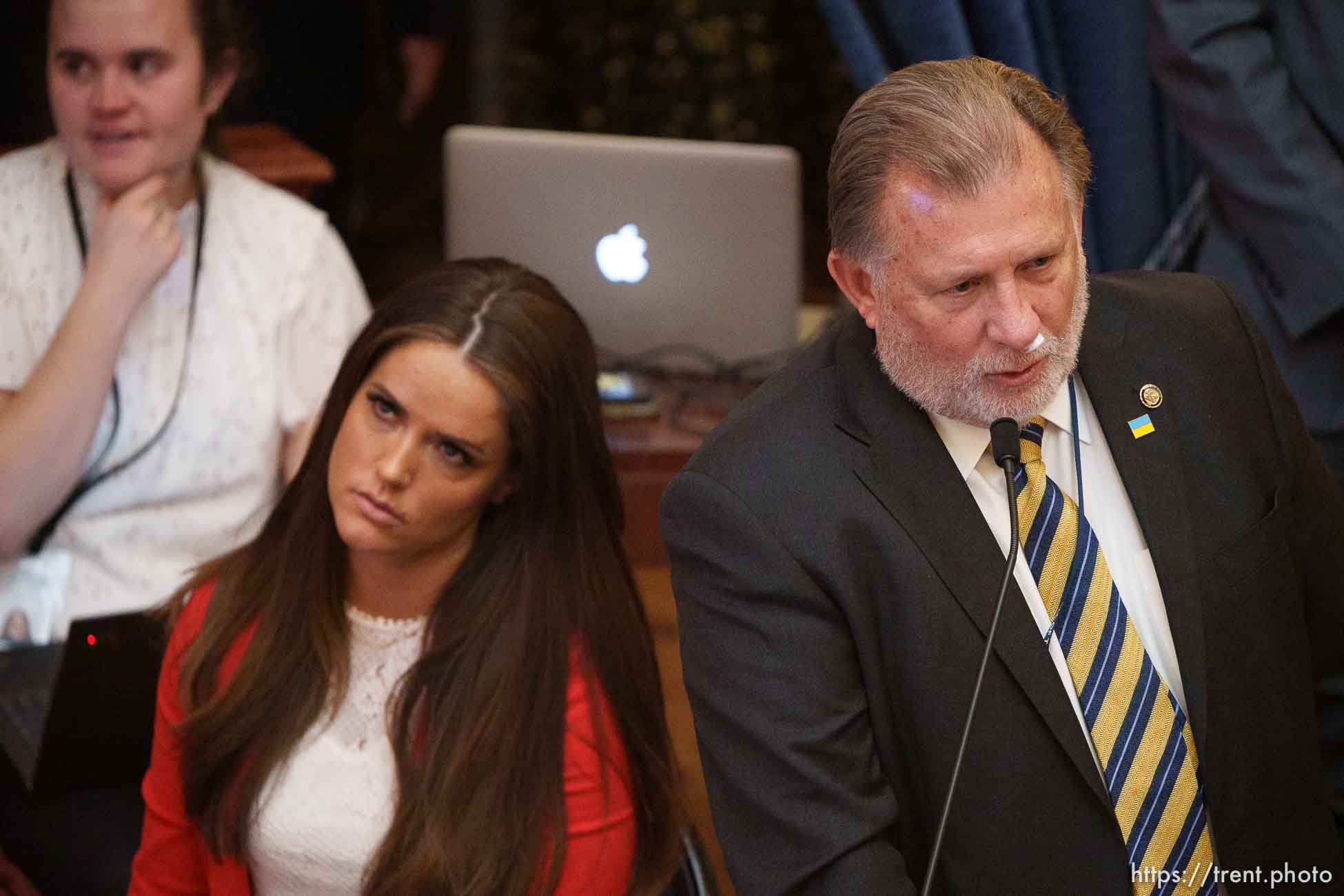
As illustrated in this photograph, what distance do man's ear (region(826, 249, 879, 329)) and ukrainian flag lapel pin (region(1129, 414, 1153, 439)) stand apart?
275 mm

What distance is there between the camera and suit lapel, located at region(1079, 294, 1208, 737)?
1.42 m

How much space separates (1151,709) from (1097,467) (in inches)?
9.4

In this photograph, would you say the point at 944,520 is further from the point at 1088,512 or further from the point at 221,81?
the point at 221,81

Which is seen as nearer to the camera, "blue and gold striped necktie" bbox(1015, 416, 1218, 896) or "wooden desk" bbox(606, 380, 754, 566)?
"blue and gold striped necktie" bbox(1015, 416, 1218, 896)

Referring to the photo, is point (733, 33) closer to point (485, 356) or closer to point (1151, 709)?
point (485, 356)

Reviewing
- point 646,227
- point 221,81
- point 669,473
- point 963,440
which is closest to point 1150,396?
point 963,440

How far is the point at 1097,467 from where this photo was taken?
4.89 ft

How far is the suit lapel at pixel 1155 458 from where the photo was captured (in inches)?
55.8

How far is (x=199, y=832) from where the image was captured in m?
1.76

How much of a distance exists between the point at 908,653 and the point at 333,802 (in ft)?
2.33

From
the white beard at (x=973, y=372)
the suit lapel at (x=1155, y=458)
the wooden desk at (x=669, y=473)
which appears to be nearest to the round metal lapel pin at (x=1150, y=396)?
the suit lapel at (x=1155, y=458)

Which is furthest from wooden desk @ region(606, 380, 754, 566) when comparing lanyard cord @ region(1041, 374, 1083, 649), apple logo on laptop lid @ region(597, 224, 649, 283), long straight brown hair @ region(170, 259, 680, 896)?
lanyard cord @ region(1041, 374, 1083, 649)

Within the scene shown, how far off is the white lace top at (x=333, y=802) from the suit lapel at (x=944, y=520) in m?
0.66

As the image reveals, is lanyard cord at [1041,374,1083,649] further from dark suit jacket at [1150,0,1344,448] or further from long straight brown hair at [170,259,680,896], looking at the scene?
dark suit jacket at [1150,0,1344,448]
